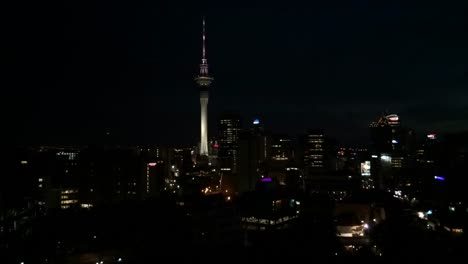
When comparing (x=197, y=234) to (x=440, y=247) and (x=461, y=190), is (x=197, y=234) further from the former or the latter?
(x=461, y=190)

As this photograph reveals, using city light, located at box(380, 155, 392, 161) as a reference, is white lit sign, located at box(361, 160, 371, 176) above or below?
below

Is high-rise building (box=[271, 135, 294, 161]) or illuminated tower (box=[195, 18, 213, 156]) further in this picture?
illuminated tower (box=[195, 18, 213, 156])

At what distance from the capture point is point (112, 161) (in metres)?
19.3

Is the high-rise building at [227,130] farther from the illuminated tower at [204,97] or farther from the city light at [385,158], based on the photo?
the city light at [385,158]

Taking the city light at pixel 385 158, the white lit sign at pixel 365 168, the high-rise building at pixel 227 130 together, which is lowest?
the white lit sign at pixel 365 168

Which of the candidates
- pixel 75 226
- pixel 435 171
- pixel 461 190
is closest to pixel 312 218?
pixel 461 190

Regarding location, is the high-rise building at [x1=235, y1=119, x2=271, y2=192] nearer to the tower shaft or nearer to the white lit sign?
the white lit sign

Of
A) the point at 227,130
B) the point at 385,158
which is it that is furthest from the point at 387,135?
the point at 227,130

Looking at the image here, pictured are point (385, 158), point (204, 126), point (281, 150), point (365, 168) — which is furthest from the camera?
point (204, 126)

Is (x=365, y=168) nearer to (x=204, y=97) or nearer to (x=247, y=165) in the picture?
(x=247, y=165)

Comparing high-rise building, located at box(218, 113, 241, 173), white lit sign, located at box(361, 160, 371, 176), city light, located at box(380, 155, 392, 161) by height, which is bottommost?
white lit sign, located at box(361, 160, 371, 176)

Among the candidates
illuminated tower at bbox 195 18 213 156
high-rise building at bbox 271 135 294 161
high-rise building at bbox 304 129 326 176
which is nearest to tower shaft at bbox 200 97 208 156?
illuminated tower at bbox 195 18 213 156

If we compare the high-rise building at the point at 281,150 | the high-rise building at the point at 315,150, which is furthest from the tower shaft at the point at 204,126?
the high-rise building at the point at 315,150

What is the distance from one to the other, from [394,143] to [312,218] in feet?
84.4
